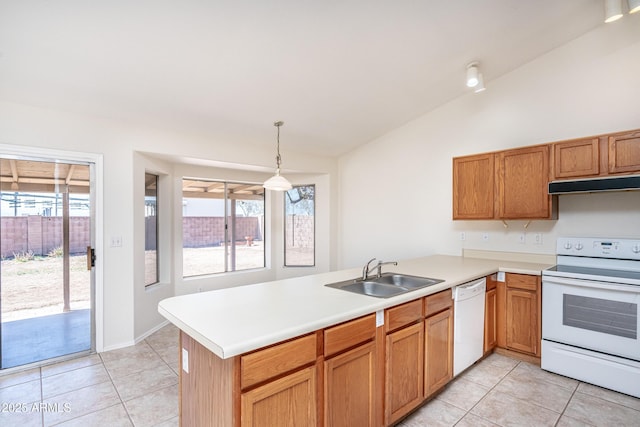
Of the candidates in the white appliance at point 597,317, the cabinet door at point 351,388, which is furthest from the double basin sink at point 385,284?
the white appliance at point 597,317

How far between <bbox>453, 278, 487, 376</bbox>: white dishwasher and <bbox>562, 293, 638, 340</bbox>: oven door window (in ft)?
2.16

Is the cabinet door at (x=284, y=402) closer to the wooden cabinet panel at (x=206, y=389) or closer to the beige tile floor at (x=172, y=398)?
the wooden cabinet panel at (x=206, y=389)

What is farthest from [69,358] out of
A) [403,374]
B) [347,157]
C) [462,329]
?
[347,157]

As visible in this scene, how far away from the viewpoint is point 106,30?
215 centimetres

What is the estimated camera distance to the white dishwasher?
2.53 metres

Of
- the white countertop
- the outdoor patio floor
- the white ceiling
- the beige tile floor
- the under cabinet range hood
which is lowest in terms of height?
the beige tile floor

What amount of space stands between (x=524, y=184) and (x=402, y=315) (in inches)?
85.6

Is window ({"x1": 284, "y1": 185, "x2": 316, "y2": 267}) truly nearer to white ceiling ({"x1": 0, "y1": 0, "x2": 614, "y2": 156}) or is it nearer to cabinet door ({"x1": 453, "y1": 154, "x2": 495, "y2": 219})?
white ceiling ({"x1": 0, "y1": 0, "x2": 614, "y2": 156})

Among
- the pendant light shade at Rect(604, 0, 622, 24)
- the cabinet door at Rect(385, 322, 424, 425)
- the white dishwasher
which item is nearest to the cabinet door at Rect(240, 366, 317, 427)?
the cabinet door at Rect(385, 322, 424, 425)

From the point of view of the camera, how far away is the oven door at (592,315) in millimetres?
2375

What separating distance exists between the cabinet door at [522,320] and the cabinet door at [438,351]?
101 centimetres

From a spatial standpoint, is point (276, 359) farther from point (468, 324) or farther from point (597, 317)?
point (597, 317)

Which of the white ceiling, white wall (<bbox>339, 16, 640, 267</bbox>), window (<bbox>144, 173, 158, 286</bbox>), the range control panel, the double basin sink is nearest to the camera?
the white ceiling

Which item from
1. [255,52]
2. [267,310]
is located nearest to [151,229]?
[255,52]
